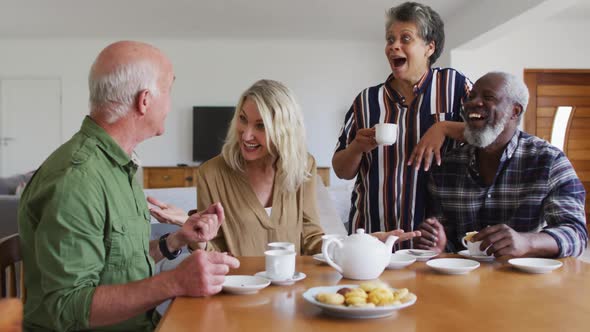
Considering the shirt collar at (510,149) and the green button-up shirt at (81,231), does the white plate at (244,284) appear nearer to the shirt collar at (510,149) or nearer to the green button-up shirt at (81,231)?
the green button-up shirt at (81,231)

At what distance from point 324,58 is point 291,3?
212 cm

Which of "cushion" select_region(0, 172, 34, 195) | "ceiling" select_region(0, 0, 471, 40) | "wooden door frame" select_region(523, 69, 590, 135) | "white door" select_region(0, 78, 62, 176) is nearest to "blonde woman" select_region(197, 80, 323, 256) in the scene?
"cushion" select_region(0, 172, 34, 195)

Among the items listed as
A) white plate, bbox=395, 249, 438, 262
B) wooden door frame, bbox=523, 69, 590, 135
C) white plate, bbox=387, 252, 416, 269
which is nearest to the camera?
white plate, bbox=387, 252, 416, 269

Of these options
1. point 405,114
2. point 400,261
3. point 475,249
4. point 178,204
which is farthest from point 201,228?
point 178,204

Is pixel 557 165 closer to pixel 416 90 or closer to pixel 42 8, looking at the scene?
pixel 416 90

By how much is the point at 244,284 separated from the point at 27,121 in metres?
7.91

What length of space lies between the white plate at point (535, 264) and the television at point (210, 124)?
6.63 meters

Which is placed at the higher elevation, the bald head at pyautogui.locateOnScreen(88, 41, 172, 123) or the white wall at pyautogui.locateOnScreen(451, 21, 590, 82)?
the white wall at pyautogui.locateOnScreen(451, 21, 590, 82)

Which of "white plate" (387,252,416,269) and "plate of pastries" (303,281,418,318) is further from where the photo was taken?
"white plate" (387,252,416,269)

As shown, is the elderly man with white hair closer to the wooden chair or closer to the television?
the wooden chair

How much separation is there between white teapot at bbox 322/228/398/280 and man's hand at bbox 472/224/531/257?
0.35 meters

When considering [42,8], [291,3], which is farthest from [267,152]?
[42,8]

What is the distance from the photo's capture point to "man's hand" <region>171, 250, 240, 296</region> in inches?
45.9

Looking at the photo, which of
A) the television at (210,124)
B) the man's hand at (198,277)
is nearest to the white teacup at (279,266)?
the man's hand at (198,277)
